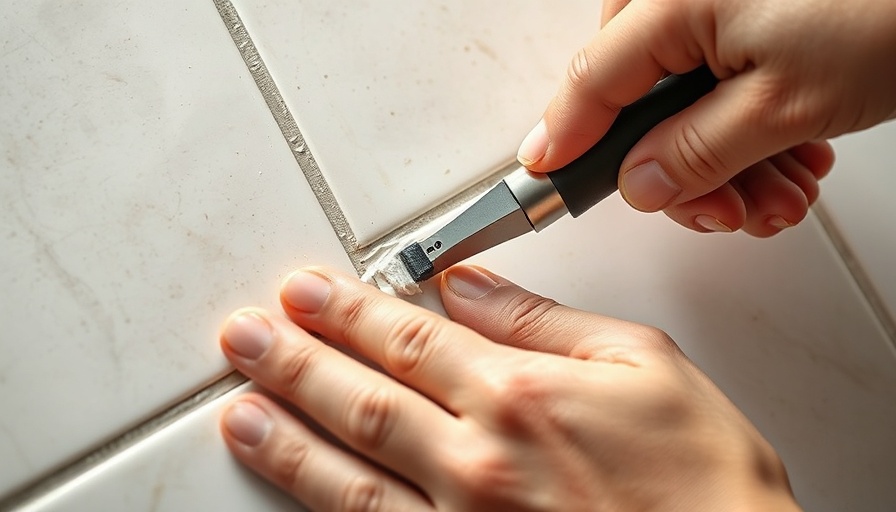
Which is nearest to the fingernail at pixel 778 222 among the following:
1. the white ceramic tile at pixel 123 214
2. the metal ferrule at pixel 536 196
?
the metal ferrule at pixel 536 196

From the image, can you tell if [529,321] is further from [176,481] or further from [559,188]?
[176,481]

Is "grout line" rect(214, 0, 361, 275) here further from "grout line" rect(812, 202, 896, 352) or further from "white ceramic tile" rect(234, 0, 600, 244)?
"grout line" rect(812, 202, 896, 352)

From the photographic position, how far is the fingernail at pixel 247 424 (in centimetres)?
34

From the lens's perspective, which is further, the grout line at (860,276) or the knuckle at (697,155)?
the grout line at (860,276)

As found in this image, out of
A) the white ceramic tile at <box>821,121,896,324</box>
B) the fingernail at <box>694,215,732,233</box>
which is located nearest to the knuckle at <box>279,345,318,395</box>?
the fingernail at <box>694,215,732,233</box>

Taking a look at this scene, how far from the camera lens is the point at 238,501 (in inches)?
13.5

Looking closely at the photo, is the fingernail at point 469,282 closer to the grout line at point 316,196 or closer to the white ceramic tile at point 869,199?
the grout line at point 316,196

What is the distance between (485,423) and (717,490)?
110 millimetres

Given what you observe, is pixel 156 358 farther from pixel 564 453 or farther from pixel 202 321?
pixel 564 453

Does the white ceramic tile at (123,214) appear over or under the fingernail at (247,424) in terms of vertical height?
over

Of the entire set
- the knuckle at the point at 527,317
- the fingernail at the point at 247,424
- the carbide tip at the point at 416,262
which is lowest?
the knuckle at the point at 527,317

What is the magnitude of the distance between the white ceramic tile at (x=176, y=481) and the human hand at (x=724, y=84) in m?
0.20

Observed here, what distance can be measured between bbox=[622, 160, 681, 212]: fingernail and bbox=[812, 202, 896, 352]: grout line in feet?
0.49

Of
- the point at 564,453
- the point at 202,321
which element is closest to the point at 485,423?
the point at 564,453
